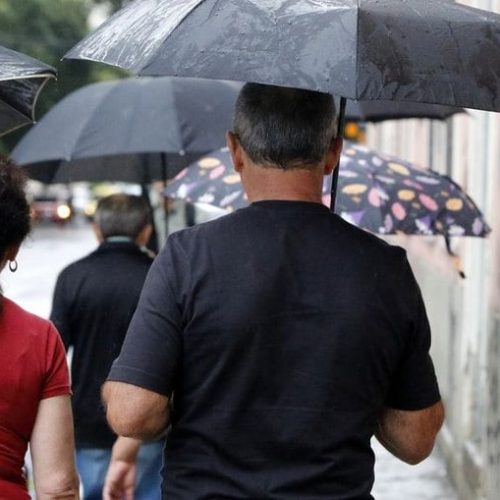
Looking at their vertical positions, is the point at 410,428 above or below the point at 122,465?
above

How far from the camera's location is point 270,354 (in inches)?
111

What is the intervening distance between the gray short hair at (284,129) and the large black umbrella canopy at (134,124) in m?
3.40

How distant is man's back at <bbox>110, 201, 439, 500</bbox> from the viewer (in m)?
2.81

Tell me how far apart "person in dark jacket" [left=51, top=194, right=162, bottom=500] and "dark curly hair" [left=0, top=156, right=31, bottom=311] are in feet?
7.52

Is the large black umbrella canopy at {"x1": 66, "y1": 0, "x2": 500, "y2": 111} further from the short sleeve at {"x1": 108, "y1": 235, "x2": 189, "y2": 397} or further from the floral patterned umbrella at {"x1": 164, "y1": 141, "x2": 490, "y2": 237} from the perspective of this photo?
the floral patterned umbrella at {"x1": 164, "y1": 141, "x2": 490, "y2": 237}

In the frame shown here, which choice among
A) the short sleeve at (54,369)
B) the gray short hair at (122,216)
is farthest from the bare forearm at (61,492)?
the gray short hair at (122,216)

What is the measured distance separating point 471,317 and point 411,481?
130cm

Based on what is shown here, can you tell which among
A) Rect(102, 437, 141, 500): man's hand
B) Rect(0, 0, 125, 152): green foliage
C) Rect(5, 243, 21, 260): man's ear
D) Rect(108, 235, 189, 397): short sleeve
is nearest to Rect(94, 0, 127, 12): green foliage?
Rect(0, 0, 125, 152): green foliage

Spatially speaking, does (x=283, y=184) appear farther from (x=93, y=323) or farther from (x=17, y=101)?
(x=93, y=323)

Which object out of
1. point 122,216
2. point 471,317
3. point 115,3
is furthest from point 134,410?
point 115,3

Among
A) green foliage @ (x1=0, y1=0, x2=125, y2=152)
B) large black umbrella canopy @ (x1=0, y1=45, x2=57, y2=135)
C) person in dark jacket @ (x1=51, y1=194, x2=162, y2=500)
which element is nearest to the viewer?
large black umbrella canopy @ (x1=0, y1=45, x2=57, y2=135)

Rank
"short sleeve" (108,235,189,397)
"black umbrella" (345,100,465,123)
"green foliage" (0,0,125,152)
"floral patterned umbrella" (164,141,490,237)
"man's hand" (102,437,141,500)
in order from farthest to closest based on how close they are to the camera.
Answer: "green foliage" (0,0,125,152) → "black umbrella" (345,100,465,123) → "floral patterned umbrella" (164,141,490,237) → "man's hand" (102,437,141,500) → "short sleeve" (108,235,189,397)

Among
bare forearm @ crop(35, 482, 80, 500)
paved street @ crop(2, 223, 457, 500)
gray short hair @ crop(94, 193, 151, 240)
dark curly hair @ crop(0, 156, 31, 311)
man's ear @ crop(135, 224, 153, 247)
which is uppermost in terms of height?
dark curly hair @ crop(0, 156, 31, 311)

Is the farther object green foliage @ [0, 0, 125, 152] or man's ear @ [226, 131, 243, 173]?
green foliage @ [0, 0, 125, 152]
